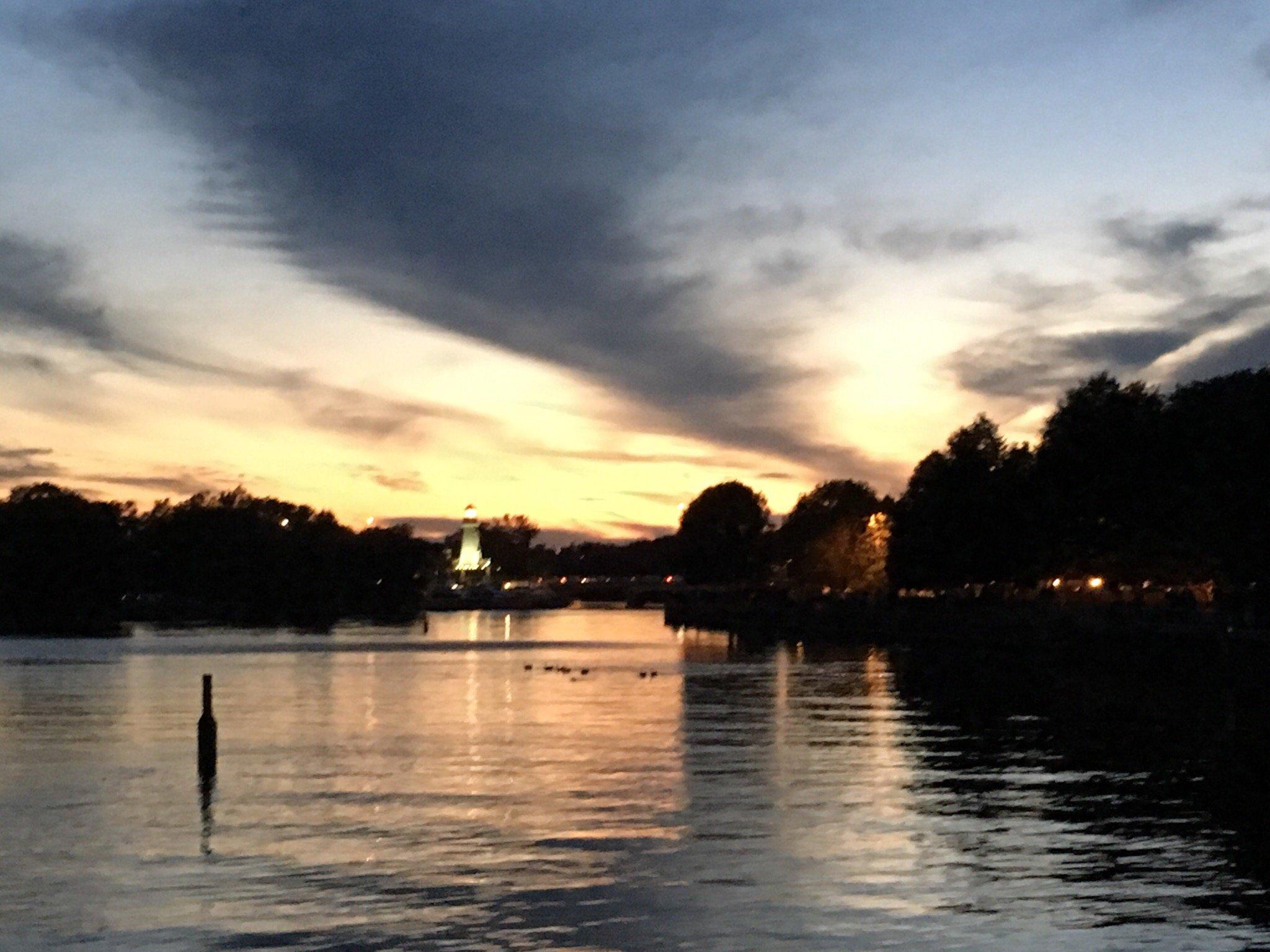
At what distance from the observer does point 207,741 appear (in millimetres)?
38312

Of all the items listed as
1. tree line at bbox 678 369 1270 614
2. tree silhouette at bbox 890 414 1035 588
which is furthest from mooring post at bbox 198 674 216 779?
tree silhouette at bbox 890 414 1035 588

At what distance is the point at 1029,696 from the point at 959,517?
249 feet

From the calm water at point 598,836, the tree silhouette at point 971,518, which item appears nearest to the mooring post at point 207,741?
the calm water at point 598,836

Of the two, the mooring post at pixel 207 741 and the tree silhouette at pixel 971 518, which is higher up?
the tree silhouette at pixel 971 518

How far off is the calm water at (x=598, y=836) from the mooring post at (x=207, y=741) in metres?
0.53

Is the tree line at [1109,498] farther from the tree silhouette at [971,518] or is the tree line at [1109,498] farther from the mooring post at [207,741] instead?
the mooring post at [207,741]

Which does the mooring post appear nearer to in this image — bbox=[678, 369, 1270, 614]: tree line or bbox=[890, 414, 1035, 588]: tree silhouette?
bbox=[678, 369, 1270, 614]: tree line

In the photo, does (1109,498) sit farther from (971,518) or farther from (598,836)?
(598,836)

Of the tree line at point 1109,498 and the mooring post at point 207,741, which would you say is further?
the tree line at point 1109,498

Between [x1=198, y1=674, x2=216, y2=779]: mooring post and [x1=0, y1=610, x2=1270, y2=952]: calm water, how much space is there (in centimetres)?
53

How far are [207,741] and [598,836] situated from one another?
12.8 metres

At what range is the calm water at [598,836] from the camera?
21.7 m

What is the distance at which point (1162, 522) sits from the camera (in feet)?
338

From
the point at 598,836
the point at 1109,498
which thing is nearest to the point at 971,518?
the point at 1109,498
